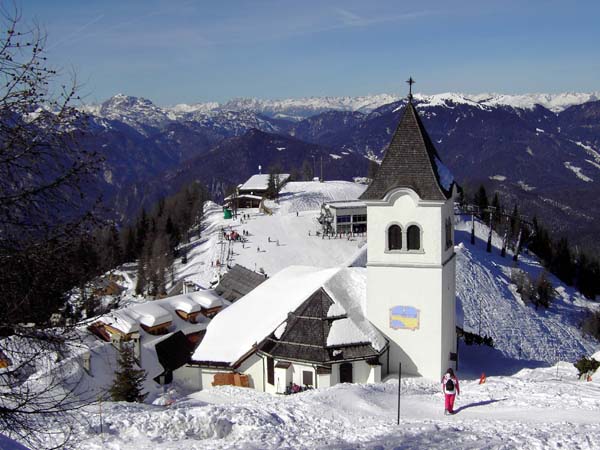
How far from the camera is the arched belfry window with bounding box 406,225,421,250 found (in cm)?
2583

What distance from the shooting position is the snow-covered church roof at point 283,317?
2564 cm

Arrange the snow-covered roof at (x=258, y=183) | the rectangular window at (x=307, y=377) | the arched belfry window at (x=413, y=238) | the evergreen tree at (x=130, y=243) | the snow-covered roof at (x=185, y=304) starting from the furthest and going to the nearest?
1. the snow-covered roof at (x=258, y=183)
2. the evergreen tree at (x=130, y=243)
3. the snow-covered roof at (x=185, y=304)
4. the arched belfry window at (x=413, y=238)
5. the rectangular window at (x=307, y=377)

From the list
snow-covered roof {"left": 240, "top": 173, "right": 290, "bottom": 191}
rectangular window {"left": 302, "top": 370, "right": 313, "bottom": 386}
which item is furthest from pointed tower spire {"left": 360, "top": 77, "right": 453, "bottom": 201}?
snow-covered roof {"left": 240, "top": 173, "right": 290, "bottom": 191}

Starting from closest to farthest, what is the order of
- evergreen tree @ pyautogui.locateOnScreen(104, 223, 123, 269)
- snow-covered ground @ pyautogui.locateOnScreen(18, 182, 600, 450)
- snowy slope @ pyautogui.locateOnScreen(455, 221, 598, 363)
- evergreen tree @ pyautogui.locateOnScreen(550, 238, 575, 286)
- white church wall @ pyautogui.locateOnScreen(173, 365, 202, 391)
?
evergreen tree @ pyautogui.locateOnScreen(104, 223, 123, 269) < snow-covered ground @ pyautogui.locateOnScreen(18, 182, 600, 450) < white church wall @ pyautogui.locateOnScreen(173, 365, 202, 391) < snowy slope @ pyautogui.locateOnScreen(455, 221, 598, 363) < evergreen tree @ pyautogui.locateOnScreen(550, 238, 575, 286)

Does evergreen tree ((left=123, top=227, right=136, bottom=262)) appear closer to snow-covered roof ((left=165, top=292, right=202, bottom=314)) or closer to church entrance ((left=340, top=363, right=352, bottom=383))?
snow-covered roof ((left=165, top=292, right=202, bottom=314))

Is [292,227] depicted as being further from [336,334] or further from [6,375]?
[6,375]

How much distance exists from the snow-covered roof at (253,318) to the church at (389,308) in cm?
41

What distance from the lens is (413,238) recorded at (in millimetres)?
25906

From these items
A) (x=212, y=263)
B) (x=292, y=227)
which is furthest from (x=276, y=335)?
(x=292, y=227)

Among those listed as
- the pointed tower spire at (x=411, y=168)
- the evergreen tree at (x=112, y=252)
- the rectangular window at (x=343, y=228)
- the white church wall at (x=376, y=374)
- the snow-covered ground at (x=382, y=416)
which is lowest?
the white church wall at (x=376, y=374)

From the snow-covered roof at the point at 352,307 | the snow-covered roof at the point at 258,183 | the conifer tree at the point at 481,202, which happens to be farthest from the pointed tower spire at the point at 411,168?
the snow-covered roof at the point at 258,183

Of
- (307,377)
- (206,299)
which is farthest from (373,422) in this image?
(206,299)

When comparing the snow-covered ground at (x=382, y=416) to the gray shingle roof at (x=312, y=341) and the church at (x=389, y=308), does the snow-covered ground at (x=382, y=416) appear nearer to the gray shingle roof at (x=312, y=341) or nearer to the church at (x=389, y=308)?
the church at (x=389, y=308)

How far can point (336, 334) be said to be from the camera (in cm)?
2533
